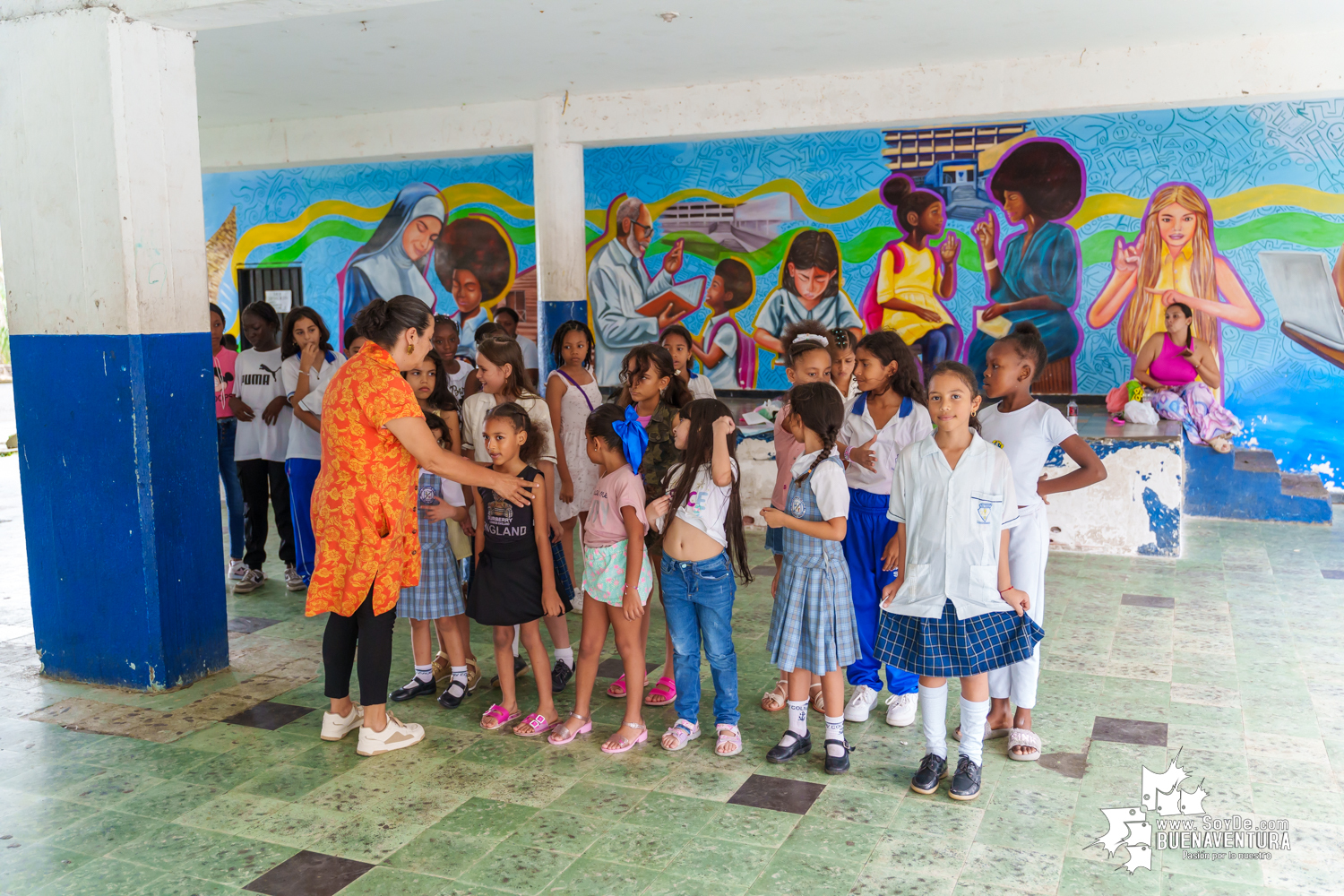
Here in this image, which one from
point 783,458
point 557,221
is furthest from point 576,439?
point 557,221

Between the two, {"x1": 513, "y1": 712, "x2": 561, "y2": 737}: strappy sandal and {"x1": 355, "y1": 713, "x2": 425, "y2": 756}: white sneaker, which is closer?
{"x1": 355, "y1": 713, "x2": 425, "y2": 756}: white sneaker

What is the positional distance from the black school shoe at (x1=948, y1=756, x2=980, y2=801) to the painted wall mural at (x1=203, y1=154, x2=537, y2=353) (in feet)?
27.5

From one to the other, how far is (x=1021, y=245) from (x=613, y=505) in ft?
21.6

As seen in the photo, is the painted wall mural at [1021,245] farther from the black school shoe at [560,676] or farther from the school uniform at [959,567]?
the school uniform at [959,567]

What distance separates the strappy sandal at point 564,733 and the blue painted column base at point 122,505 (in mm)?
1883

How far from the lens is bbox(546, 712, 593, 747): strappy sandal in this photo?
382 centimetres

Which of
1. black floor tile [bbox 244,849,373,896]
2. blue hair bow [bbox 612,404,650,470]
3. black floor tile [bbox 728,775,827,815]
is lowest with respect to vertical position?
black floor tile [bbox 728,775,827,815]

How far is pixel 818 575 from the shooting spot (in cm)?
354

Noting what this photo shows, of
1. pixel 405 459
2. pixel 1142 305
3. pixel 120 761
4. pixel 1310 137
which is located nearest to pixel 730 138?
pixel 1142 305

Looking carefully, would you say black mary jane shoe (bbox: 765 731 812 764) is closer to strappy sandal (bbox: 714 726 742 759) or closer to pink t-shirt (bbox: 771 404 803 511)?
strappy sandal (bbox: 714 726 742 759)

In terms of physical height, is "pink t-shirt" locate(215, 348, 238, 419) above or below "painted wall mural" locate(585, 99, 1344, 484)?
below

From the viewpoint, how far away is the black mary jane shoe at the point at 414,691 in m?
4.34

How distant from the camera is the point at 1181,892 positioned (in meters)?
2.77

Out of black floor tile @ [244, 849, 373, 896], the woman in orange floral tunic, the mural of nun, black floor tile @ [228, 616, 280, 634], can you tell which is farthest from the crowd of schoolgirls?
the mural of nun
